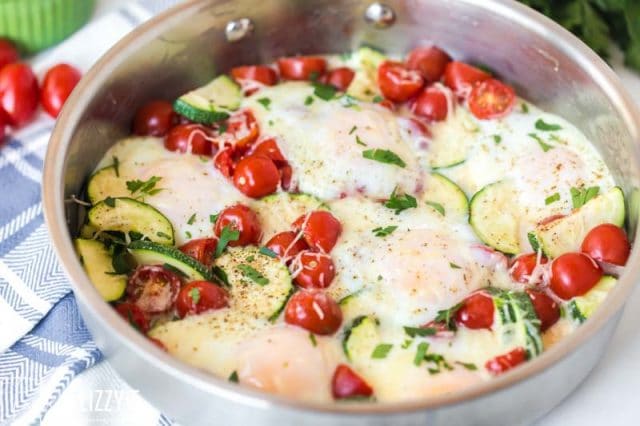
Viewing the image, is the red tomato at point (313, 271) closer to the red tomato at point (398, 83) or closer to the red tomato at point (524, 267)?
the red tomato at point (524, 267)

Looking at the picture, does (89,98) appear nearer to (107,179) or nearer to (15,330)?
(107,179)

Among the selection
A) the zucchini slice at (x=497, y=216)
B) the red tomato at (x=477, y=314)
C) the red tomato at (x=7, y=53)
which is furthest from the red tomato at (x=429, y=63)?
the red tomato at (x=7, y=53)

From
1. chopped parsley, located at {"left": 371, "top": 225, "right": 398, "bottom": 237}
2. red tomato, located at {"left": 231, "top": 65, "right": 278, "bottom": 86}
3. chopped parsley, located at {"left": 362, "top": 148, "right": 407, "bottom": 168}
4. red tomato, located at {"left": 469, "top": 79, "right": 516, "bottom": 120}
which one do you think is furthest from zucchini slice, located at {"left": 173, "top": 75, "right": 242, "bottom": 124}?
red tomato, located at {"left": 469, "top": 79, "right": 516, "bottom": 120}

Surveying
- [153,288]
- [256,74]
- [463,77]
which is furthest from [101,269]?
[463,77]

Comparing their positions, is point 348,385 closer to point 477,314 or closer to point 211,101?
point 477,314

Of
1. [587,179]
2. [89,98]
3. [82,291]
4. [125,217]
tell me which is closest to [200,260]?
[125,217]
